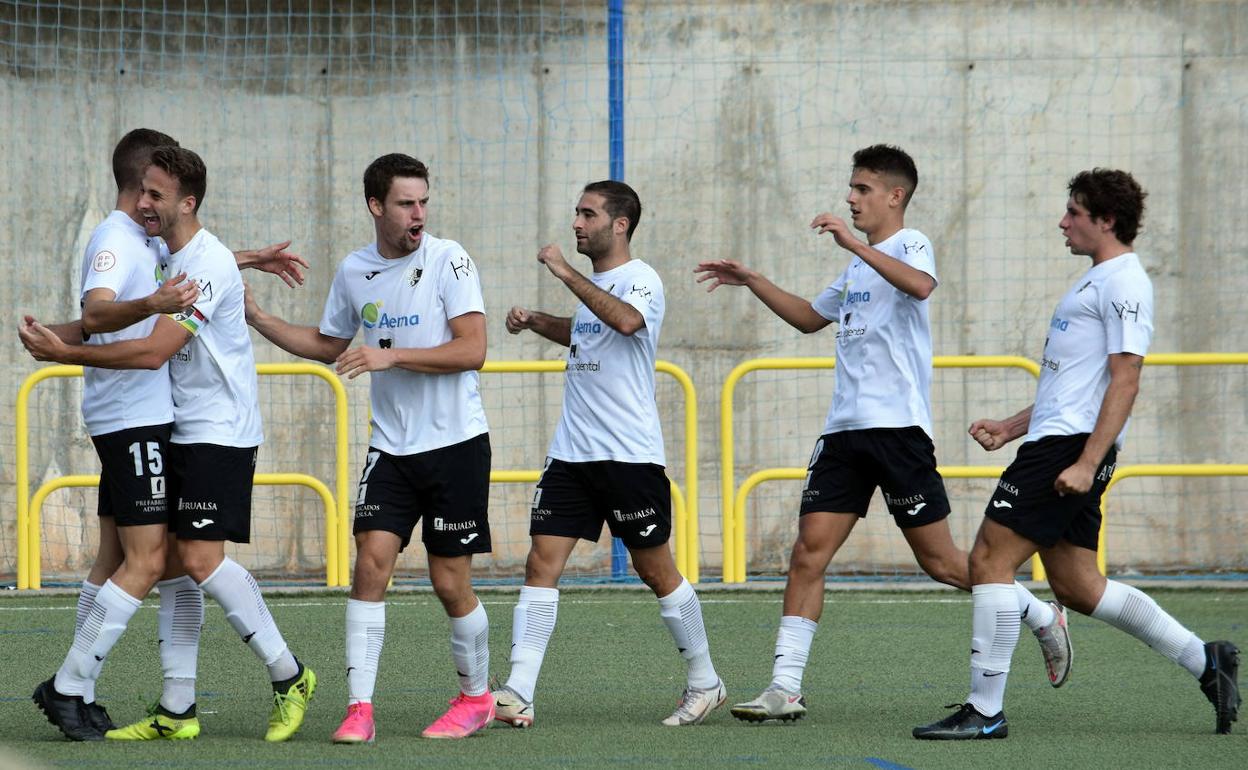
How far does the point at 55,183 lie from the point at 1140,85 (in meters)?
7.03

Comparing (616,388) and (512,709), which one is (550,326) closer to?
(616,388)

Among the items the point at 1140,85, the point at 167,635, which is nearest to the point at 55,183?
the point at 167,635

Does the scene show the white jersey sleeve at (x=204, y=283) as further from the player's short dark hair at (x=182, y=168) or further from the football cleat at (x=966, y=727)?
the football cleat at (x=966, y=727)

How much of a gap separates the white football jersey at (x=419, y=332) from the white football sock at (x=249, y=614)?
62 centimetres

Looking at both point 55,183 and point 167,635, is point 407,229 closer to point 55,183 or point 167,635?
point 167,635

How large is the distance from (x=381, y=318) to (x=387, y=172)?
49 cm

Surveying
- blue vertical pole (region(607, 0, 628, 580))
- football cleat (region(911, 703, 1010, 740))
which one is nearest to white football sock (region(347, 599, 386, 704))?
football cleat (region(911, 703, 1010, 740))

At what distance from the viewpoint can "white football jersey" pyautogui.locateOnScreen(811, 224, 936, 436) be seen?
6.10 m

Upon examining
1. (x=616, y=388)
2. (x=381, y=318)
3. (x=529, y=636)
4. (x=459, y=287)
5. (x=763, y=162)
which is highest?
(x=763, y=162)

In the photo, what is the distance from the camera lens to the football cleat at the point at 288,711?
5.53 metres

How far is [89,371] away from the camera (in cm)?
558

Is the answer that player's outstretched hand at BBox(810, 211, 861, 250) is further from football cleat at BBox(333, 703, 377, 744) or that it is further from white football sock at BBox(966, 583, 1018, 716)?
football cleat at BBox(333, 703, 377, 744)

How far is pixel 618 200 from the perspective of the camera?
6.11 m

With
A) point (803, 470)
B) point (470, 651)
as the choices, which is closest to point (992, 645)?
point (470, 651)
